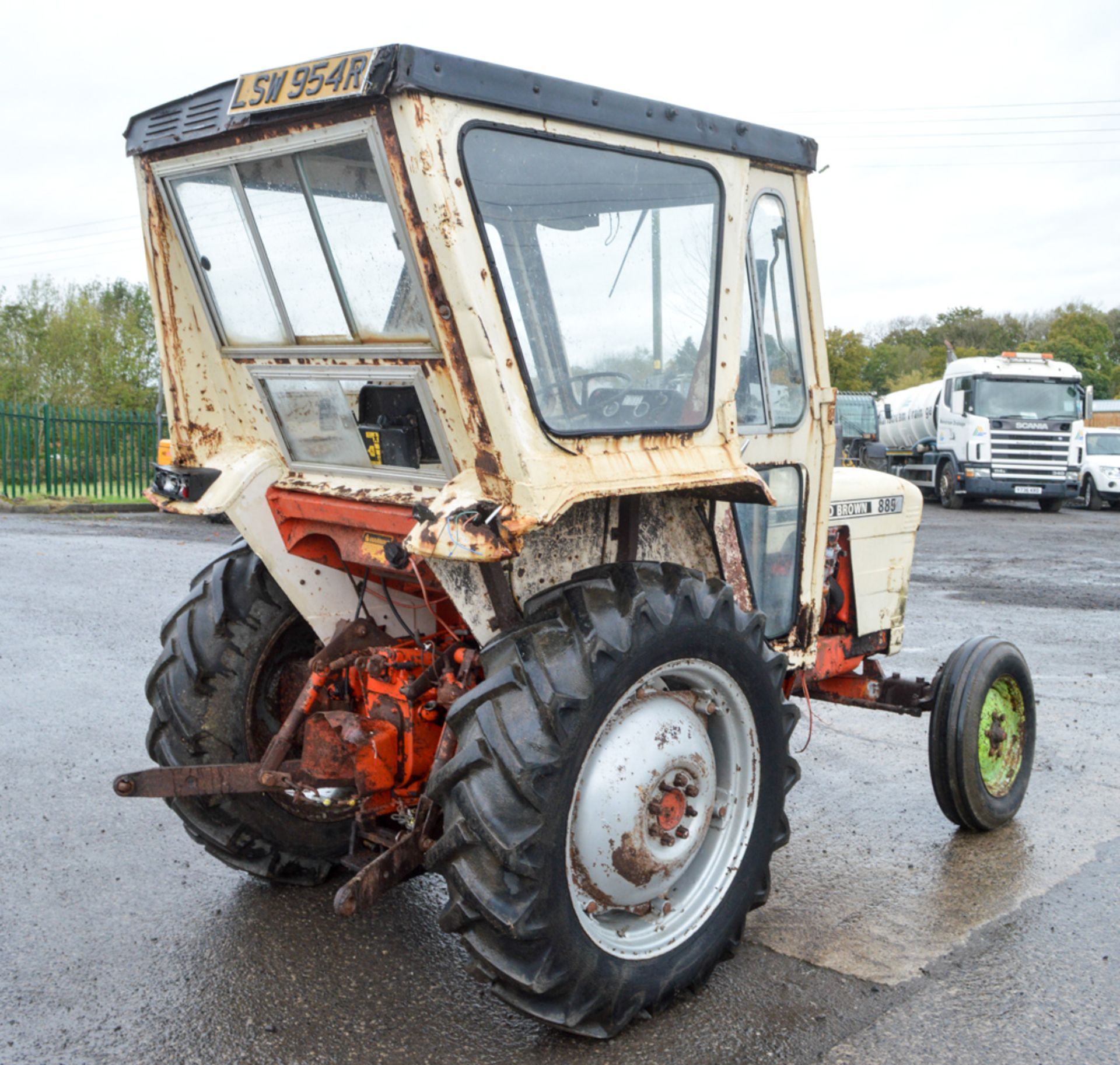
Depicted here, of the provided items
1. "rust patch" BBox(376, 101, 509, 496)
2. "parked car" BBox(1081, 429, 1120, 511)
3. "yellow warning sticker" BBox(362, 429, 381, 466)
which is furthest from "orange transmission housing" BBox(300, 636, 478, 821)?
"parked car" BBox(1081, 429, 1120, 511)

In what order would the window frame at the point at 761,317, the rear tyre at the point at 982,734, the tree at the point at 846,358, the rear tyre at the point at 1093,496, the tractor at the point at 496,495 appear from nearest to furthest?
the tractor at the point at 496,495
the window frame at the point at 761,317
the rear tyre at the point at 982,734
the rear tyre at the point at 1093,496
the tree at the point at 846,358

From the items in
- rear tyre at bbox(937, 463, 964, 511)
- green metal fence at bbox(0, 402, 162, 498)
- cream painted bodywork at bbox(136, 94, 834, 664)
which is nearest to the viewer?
cream painted bodywork at bbox(136, 94, 834, 664)

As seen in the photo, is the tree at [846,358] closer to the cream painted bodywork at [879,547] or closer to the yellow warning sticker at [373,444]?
the cream painted bodywork at [879,547]

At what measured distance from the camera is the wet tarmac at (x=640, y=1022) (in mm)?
3053

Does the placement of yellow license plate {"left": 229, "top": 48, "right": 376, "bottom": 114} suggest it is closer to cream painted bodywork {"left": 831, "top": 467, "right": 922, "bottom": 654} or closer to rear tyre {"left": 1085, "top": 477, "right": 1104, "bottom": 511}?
cream painted bodywork {"left": 831, "top": 467, "right": 922, "bottom": 654}

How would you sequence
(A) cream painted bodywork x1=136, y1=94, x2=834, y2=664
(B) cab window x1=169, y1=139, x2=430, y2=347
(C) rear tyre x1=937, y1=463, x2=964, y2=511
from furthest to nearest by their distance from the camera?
(C) rear tyre x1=937, y1=463, x2=964, y2=511 < (B) cab window x1=169, y1=139, x2=430, y2=347 < (A) cream painted bodywork x1=136, y1=94, x2=834, y2=664

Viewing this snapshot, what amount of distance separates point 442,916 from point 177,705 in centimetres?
138

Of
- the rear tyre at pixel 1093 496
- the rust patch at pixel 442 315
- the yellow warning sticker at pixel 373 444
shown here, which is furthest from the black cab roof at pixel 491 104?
the rear tyre at pixel 1093 496

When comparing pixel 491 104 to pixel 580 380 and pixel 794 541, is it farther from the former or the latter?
pixel 794 541

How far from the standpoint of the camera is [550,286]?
9.43 ft

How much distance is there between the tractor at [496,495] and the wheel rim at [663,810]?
0.04ft

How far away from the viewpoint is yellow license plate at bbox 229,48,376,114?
2471 mm

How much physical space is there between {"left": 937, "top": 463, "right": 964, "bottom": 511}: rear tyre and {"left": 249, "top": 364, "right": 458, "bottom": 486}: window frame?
22.8 meters

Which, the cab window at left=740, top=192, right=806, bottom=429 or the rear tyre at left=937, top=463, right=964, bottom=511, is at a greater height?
the cab window at left=740, top=192, right=806, bottom=429
